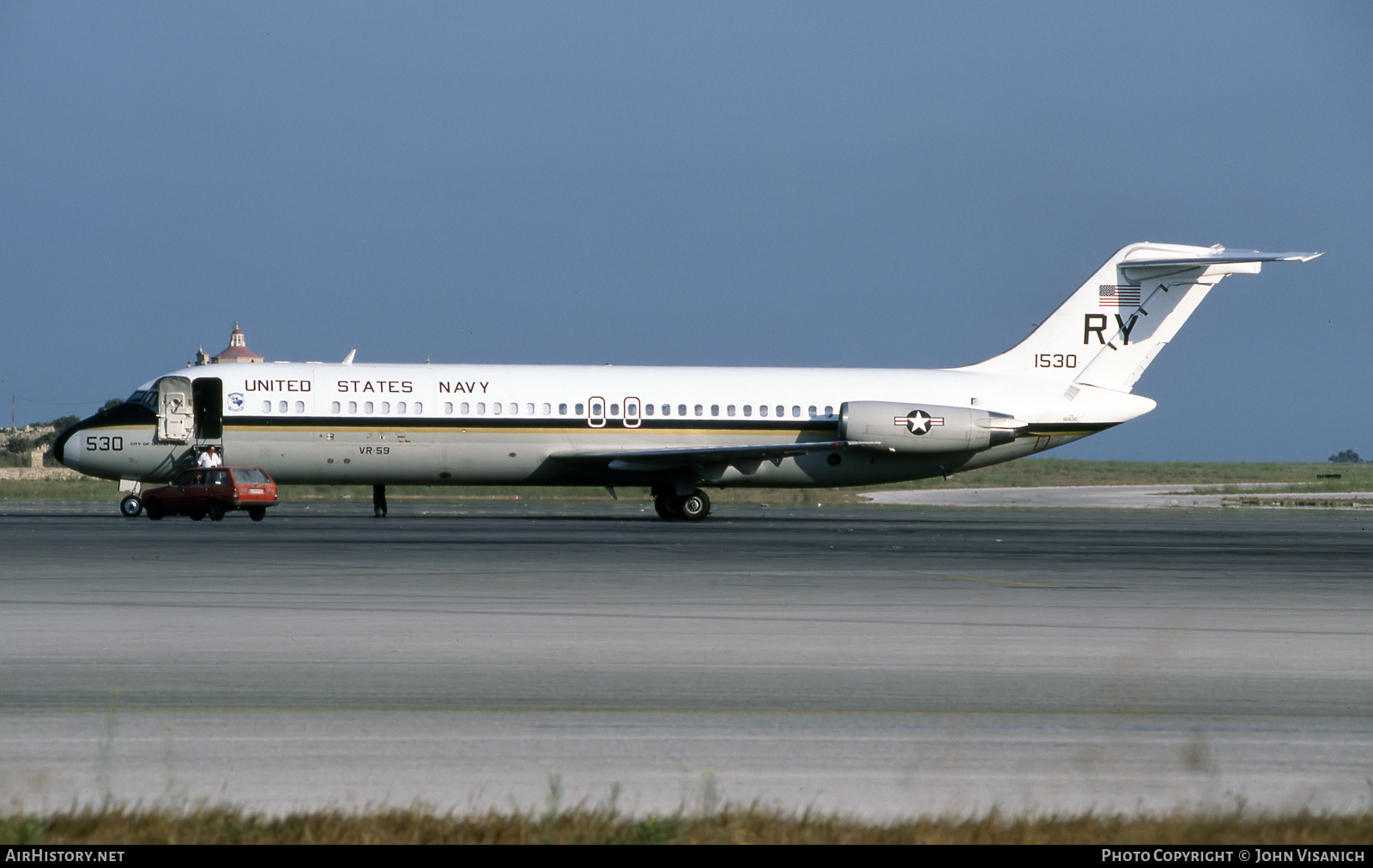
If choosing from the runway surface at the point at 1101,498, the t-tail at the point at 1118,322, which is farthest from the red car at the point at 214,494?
the runway surface at the point at 1101,498

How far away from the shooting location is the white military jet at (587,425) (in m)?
32.1

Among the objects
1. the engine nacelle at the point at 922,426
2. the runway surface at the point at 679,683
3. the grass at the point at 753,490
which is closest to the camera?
the runway surface at the point at 679,683

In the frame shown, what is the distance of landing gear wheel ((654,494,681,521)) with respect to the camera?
33.5 meters

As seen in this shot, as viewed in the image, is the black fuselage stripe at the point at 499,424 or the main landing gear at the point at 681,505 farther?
the main landing gear at the point at 681,505

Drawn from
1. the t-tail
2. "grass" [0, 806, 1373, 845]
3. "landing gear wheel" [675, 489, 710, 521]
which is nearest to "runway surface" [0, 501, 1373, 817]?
"grass" [0, 806, 1373, 845]

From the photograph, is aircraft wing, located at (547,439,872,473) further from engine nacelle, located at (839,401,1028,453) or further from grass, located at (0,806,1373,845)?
grass, located at (0,806,1373,845)

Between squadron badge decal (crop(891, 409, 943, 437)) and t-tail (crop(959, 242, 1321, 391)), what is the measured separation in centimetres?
288

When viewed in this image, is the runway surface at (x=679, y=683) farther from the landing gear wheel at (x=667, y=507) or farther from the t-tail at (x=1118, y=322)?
the t-tail at (x=1118, y=322)

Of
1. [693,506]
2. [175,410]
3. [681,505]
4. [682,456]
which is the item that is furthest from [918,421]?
[175,410]

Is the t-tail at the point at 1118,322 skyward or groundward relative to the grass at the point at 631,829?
skyward

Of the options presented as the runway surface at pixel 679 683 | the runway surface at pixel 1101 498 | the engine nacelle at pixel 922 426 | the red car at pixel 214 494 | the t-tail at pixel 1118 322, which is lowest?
the runway surface at pixel 1101 498

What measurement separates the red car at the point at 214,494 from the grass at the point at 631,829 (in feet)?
83.5
